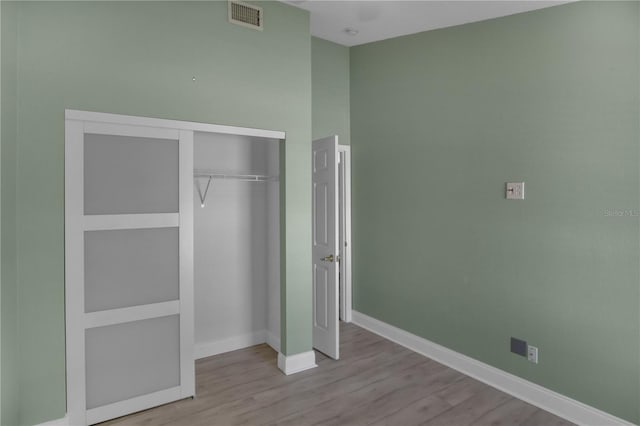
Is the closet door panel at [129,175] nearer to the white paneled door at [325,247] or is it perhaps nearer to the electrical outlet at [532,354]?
the white paneled door at [325,247]

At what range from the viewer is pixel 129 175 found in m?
2.64

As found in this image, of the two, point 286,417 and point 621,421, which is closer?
point 621,421

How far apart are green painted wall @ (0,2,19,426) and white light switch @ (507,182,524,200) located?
11.1ft

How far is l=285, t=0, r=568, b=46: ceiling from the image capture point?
2962 mm

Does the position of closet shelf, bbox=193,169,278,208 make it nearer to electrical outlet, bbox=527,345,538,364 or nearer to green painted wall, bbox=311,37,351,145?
green painted wall, bbox=311,37,351,145

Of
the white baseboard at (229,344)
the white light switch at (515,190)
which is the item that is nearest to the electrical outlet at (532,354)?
the white light switch at (515,190)

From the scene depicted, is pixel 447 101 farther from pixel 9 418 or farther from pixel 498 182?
pixel 9 418

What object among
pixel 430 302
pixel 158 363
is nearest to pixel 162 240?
pixel 158 363

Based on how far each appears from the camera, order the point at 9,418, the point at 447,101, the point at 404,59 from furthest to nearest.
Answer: the point at 404,59, the point at 447,101, the point at 9,418

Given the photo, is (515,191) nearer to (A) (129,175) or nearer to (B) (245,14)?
(B) (245,14)

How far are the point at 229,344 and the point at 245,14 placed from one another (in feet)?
9.84

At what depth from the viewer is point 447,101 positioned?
3477 mm

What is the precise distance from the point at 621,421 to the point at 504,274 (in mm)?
1159

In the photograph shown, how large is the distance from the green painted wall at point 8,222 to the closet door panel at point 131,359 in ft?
1.37
